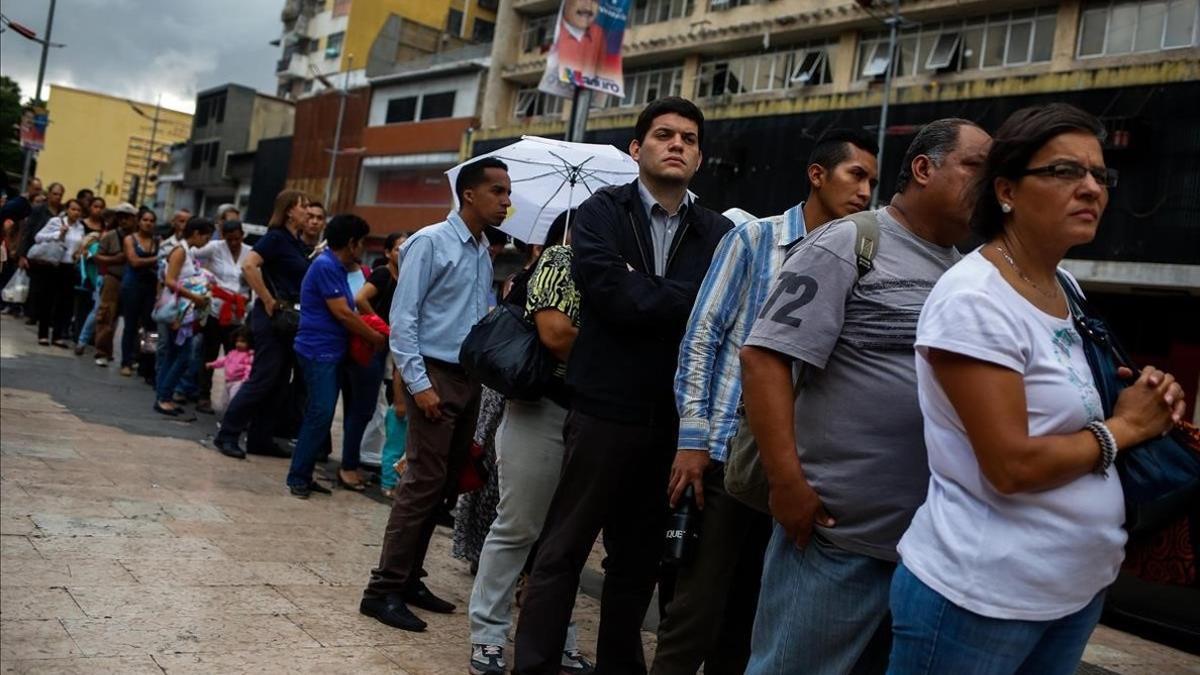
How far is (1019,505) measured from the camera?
2.20 meters

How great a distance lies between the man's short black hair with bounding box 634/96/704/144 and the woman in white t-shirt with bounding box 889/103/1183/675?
191 centimetres

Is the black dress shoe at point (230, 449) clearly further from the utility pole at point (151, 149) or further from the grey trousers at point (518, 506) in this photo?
the utility pole at point (151, 149)

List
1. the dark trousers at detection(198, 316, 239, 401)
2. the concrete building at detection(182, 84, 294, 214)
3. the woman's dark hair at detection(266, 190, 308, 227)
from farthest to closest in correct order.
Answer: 1. the concrete building at detection(182, 84, 294, 214)
2. the dark trousers at detection(198, 316, 239, 401)
3. the woman's dark hair at detection(266, 190, 308, 227)

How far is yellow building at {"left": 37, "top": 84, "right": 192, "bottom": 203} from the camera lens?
292 ft

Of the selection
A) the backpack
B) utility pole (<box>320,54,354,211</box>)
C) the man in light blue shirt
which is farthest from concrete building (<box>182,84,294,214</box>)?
the backpack

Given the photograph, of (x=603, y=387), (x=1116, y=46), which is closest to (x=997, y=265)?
(x=603, y=387)

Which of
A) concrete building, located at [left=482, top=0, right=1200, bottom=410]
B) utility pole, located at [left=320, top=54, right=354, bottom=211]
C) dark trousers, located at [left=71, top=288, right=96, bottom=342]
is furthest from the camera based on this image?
utility pole, located at [left=320, top=54, right=354, bottom=211]

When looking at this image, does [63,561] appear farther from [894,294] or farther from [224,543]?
[894,294]

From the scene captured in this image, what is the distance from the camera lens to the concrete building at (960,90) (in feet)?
74.4

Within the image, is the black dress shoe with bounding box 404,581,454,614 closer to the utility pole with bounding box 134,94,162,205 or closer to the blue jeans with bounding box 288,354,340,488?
the blue jeans with bounding box 288,354,340,488

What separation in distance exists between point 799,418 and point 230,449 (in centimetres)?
673

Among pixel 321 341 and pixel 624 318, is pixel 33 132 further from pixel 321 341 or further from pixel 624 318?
pixel 624 318

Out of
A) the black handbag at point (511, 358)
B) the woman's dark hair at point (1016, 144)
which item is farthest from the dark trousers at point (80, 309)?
the woman's dark hair at point (1016, 144)

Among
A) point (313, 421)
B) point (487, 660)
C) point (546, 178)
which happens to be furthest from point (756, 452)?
point (313, 421)
